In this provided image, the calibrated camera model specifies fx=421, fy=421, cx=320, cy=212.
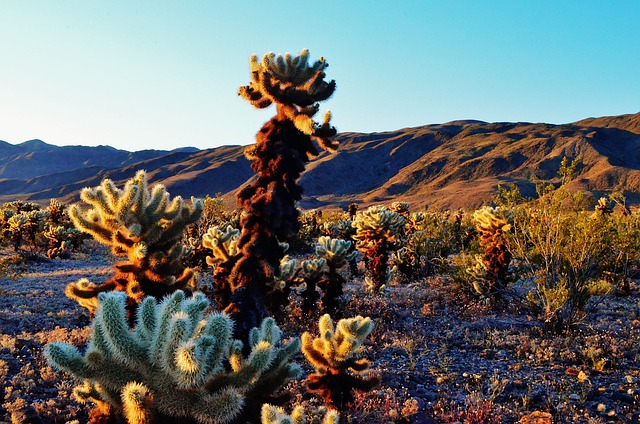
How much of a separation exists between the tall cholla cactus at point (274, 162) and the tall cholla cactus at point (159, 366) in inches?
146

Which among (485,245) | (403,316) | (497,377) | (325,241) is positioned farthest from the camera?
(485,245)

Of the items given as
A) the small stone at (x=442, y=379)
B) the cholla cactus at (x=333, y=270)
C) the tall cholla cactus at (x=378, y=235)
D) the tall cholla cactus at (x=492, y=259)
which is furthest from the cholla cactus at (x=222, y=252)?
the tall cholla cactus at (x=492, y=259)

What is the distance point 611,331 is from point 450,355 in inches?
137

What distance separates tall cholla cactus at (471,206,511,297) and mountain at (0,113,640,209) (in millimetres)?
70573

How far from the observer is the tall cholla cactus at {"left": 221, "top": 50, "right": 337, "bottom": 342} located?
679 cm

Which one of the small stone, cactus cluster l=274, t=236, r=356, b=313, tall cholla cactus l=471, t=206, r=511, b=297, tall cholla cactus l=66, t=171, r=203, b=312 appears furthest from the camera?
tall cholla cactus l=471, t=206, r=511, b=297

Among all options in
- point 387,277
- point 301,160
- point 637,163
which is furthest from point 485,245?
point 637,163

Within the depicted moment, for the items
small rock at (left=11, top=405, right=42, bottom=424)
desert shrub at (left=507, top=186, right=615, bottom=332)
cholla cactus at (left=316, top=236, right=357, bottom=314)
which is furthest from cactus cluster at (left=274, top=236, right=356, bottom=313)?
small rock at (left=11, top=405, right=42, bottom=424)

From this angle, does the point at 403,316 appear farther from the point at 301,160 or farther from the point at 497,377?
the point at 301,160

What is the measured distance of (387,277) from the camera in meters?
12.4

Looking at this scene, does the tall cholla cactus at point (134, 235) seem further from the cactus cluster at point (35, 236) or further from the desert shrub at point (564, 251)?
the cactus cluster at point (35, 236)

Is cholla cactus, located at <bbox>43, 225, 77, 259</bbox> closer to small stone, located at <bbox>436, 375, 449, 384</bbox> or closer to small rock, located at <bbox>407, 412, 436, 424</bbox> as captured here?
small stone, located at <bbox>436, 375, 449, 384</bbox>

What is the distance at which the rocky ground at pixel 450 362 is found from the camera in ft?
16.5

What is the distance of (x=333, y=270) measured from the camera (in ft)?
32.6
